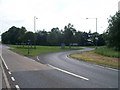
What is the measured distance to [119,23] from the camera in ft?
206

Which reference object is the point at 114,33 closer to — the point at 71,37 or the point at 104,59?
the point at 104,59

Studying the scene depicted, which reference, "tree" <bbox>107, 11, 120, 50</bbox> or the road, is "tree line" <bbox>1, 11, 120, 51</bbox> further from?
the road

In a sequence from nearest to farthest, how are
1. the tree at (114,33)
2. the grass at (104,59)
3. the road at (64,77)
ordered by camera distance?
the road at (64,77), the grass at (104,59), the tree at (114,33)

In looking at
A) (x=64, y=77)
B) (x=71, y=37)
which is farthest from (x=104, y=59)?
(x=71, y=37)

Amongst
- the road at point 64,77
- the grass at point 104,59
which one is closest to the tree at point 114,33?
the grass at point 104,59

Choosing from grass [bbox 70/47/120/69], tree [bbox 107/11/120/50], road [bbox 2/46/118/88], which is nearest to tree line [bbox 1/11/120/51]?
tree [bbox 107/11/120/50]

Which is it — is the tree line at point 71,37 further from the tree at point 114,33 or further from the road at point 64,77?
the road at point 64,77

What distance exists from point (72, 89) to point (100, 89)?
3.45 ft

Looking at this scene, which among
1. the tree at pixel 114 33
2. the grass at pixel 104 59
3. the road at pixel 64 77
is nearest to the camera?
the road at pixel 64 77

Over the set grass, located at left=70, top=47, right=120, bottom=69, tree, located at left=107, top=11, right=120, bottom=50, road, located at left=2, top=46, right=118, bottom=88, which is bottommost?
grass, located at left=70, top=47, right=120, bottom=69

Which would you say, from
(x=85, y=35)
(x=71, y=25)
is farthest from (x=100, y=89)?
(x=85, y=35)

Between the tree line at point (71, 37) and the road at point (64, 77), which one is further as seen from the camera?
the tree line at point (71, 37)

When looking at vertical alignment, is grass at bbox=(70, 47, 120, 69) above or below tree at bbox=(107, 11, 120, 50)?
below

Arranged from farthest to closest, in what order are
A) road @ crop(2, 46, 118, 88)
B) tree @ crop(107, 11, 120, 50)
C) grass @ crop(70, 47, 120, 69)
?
tree @ crop(107, 11, 120, 50)
grass @ crop(70, 47, 120, 69)
road @ crop(2, 46, 118, 88)
